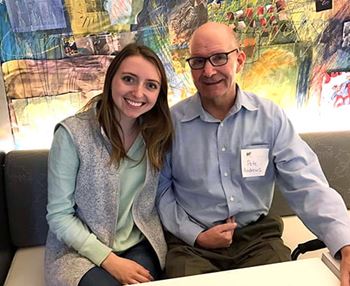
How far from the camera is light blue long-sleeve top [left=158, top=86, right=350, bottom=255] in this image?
5.32 ft

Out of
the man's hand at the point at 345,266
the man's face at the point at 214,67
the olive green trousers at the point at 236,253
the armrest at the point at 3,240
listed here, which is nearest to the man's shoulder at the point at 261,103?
the man's face at the point at 214,67

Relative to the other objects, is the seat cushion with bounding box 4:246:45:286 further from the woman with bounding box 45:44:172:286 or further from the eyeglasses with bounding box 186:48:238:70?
the eyeglasses with bounding box 186:48:238:70

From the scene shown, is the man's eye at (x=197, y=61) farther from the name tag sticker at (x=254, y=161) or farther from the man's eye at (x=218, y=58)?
the name tag sticker at (x=254, y=161)

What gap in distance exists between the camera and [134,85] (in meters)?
1.46

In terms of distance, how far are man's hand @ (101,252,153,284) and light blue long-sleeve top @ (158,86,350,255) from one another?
0.79 feet

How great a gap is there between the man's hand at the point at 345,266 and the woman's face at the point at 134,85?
0.78 meters

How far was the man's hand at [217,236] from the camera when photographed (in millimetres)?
1589

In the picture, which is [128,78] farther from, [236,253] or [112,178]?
[236,253]

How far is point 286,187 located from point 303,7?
3.22ft

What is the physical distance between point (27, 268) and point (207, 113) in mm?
1021

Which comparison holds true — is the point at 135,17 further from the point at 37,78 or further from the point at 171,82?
the point at 37,78

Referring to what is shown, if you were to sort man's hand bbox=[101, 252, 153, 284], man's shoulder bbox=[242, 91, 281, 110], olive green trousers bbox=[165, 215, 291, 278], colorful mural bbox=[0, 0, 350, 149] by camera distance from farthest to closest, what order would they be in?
colorful mural bbox=[0, 0, 350, 149] < man's shoulder bbox=[242, 91, 281, 110] < olive green trousers bbox=[165, 215, 291, 278] < man's hand bbox=[101, 252, 153, 284]

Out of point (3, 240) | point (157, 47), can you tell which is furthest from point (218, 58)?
point (3, 240)

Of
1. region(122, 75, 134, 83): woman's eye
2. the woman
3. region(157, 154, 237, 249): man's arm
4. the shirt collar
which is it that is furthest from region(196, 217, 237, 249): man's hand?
region(122, 75, 134, 83): woman's eye
